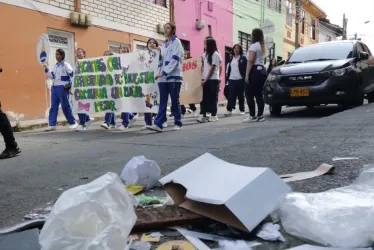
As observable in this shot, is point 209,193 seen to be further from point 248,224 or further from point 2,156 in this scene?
point 2,156

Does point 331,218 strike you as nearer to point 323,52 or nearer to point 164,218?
point 164,218

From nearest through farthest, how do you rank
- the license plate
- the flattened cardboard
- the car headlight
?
the flattened cardboard, the car headlight, the license plate

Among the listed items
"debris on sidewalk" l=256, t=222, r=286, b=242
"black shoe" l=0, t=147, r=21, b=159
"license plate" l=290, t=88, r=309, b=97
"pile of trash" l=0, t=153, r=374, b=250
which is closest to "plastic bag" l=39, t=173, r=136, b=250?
"pile of trash" l=0, t=153, r=374, b=250

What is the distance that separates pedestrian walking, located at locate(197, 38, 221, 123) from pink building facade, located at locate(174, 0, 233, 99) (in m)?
7.64

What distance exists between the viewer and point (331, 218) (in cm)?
171

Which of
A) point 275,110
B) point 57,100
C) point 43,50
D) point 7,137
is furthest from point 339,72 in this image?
point 43,50

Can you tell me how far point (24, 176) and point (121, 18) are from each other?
9723 millimetres

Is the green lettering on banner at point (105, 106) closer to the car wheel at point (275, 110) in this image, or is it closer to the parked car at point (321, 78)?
the parked car at point (321, 78)

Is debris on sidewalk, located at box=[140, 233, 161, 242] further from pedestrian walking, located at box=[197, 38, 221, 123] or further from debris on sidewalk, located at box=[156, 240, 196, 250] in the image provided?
pedestrian walking, located at box=[197, 38, 221, 123]

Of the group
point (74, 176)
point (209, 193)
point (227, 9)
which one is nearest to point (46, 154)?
point (74, 176)

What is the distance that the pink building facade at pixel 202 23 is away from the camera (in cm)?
1585

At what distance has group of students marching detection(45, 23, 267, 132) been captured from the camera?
20.9ft

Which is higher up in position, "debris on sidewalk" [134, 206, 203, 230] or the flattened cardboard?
the flattened cardboard

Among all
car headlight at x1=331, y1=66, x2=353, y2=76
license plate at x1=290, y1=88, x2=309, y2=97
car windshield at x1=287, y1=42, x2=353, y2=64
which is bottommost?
license plate at x1=290, y1=88, x2=309, y2=97
